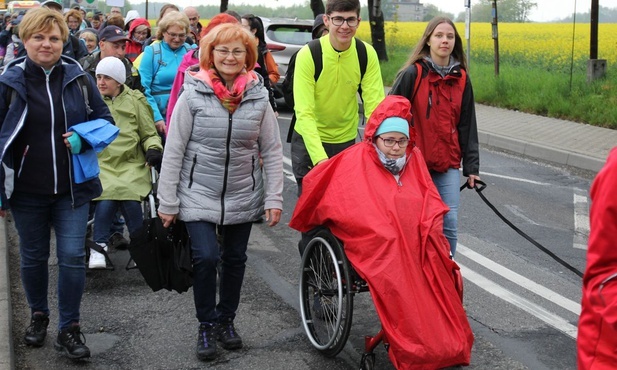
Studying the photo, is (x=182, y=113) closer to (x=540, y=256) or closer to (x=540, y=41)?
(x=540, y=256)

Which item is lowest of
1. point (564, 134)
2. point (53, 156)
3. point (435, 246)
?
point (564, 134)

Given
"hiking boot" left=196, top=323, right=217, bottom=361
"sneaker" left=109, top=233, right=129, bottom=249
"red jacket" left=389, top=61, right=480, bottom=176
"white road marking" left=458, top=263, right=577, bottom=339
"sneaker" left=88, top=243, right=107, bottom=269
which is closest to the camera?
"hiking boot" left=196, top=323, right=217, bottom=361

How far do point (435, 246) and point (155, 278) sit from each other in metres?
1.55

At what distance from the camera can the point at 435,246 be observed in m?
4.59

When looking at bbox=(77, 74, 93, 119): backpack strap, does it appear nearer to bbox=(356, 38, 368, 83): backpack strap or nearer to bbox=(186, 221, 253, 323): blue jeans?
bbox=(186, 221, 253, 323): blue jeans

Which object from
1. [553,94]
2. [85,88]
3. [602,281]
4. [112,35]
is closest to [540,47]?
[553,94]

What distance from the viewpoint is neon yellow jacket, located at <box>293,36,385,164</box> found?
5496 mm

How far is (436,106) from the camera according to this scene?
558 centimetres

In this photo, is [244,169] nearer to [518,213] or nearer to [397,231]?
[397,231]

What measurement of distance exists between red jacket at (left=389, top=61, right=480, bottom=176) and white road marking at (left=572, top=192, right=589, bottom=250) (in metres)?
2.72

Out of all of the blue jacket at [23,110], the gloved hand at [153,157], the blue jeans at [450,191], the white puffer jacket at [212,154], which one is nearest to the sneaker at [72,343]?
the blue jacket at [23,110]

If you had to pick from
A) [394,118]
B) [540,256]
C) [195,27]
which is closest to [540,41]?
[195,27]

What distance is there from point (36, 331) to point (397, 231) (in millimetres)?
2161

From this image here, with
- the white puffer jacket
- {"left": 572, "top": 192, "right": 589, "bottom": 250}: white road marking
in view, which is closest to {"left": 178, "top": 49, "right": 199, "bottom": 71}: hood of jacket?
the white puffer jacket
